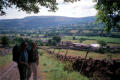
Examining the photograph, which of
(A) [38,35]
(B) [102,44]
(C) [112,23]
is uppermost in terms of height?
(C) [112,23]

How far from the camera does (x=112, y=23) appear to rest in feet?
29.0

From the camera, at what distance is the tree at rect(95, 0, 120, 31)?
8336 mm

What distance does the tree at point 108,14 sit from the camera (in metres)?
8.34

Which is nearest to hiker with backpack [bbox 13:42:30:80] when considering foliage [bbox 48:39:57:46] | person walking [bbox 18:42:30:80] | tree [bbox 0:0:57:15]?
person walking [bbox 18:42:30:80]

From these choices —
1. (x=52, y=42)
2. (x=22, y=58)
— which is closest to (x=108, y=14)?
(x=52, y=42)

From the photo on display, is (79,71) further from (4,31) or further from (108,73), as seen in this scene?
(4,31)

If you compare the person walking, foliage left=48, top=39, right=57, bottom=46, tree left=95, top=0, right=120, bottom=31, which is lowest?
foliage left=48, top=39, right=57, bottom=46

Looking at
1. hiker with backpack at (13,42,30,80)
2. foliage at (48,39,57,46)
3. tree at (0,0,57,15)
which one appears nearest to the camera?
hiker with backpack at (13,42,30,80)

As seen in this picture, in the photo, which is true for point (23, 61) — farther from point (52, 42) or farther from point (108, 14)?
point (108, 14)

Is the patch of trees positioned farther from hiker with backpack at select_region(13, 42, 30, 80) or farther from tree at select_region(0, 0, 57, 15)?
hiker with backpack at select_region(13, 42, 30, 80)

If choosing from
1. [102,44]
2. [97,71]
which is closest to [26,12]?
[97,71]

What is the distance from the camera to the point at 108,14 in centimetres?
878

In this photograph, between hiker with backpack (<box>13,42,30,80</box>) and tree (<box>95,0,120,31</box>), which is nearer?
hiker with backpack (<box>13,42,30,80</box>)

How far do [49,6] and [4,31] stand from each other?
389 centimetres
